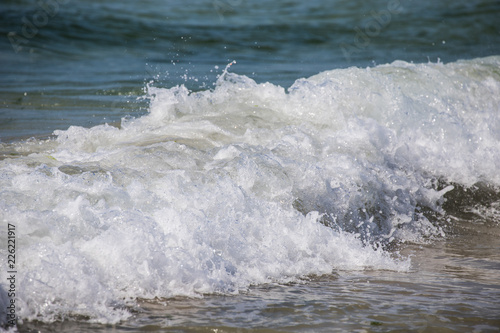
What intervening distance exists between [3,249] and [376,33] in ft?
48.3

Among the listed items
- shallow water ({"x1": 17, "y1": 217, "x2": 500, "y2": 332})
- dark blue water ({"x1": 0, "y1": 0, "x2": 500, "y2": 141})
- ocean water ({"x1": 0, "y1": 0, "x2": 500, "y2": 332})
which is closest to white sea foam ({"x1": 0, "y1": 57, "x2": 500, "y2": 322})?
ocean water ({"x1": 0, "y1": 0, "x2": 500, "y2": 332})

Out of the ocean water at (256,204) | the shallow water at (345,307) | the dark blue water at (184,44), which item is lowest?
the shallow water at (345,307)

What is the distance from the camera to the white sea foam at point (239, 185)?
113 inches

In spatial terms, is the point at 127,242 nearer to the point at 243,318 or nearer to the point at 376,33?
the point at 243,318

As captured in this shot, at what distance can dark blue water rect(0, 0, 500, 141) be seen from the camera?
310 inches

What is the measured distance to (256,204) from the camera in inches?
142

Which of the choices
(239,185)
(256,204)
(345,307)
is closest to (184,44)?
(239,185)

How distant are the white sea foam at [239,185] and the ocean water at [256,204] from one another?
0.04ft

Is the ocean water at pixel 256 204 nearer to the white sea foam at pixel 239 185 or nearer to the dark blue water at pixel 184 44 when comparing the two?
the white sea foam at pixel 239 185

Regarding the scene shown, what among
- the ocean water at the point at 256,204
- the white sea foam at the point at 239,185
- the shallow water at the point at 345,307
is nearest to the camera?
the shallow water at the point at 345,307

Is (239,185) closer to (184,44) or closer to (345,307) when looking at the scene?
(345,307)

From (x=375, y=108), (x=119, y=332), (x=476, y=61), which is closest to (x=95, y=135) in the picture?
(x=375, y=108)

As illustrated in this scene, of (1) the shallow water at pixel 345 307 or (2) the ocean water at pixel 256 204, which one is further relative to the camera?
(2) the ocean water at pixel 256 204

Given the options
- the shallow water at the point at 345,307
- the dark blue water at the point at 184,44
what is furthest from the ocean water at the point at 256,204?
the dark blue water at the point at 184,44
